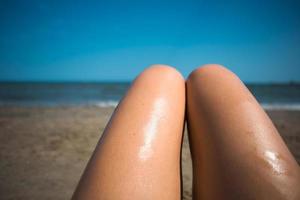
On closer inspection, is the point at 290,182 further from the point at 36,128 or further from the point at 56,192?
the point at 36,128

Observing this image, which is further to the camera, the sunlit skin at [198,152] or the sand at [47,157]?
the sand at [47,157]

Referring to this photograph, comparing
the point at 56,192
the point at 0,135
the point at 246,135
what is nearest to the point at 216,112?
the point at 246,135

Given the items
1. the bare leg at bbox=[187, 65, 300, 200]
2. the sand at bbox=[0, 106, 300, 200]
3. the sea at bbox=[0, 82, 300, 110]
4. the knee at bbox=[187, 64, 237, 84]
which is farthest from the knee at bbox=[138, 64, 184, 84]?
the sea at bbox=[0, 82, 300, 110]

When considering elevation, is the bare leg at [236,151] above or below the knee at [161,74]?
below

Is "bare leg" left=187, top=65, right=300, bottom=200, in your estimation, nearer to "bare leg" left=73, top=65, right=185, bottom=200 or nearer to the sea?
"bare leg" left=73, top=65, right=185, bottom=200

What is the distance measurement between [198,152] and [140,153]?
220mm

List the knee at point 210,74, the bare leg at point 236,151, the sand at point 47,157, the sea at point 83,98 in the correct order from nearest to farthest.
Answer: the bare leg at point 236,151 < the knee at point 210,74 < the sand at point 47,157 < the sea at point 83,98

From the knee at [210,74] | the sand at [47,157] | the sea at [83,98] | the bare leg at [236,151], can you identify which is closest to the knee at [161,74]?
the knee at [210,74]

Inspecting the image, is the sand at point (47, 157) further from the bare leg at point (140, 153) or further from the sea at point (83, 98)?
the sea at point (83, 98)

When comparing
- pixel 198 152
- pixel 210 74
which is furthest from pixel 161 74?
pixel 198 152

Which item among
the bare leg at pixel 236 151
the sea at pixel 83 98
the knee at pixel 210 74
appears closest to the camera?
the bare leg at pixel 236 151

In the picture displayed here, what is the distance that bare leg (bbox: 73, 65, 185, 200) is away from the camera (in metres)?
0.54

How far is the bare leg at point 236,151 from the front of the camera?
1.71 feet

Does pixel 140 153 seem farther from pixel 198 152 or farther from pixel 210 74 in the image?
pixel 210 74
